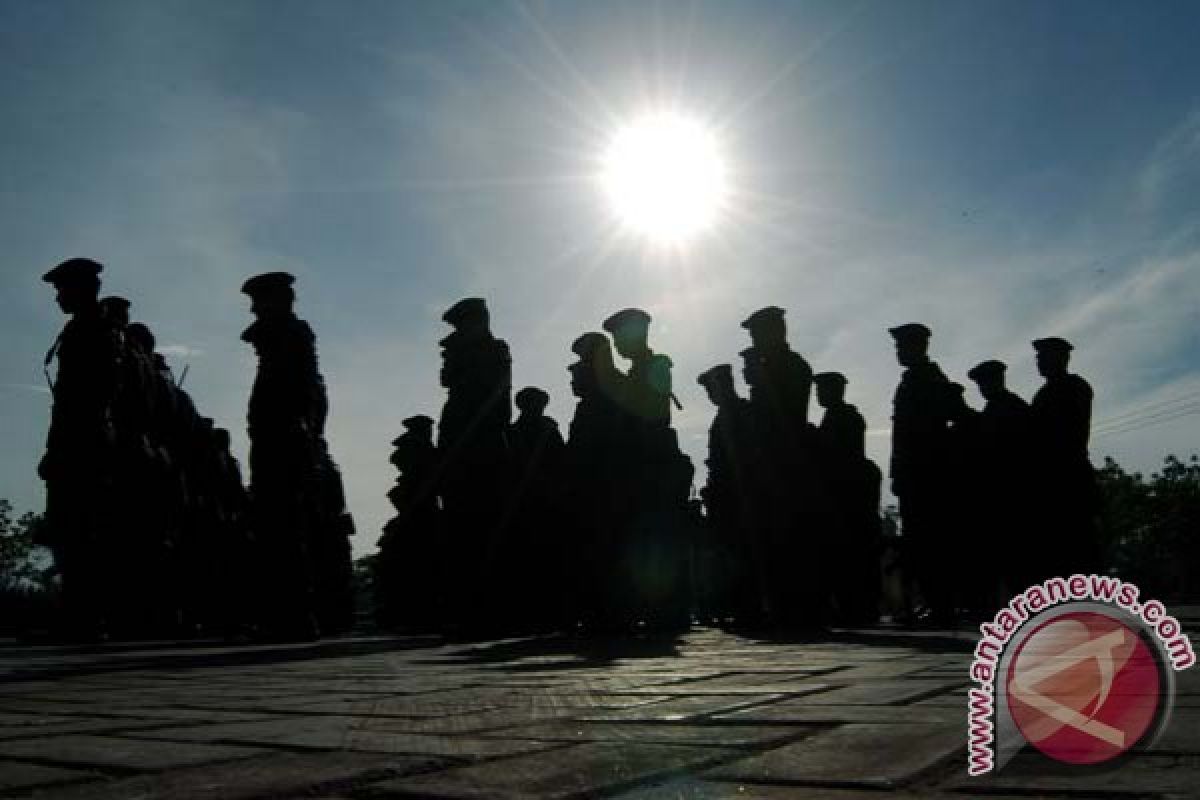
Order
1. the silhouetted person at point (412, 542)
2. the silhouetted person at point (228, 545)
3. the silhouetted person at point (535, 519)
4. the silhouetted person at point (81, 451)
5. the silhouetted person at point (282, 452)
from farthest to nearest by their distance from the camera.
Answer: the silhouetted person at point (412, 542), the silhouetted person at point (228, 545), the silhouetted person at point (535, 519), the silhouetted person at point (282, 452), the silhouetted person at point (81, 451)

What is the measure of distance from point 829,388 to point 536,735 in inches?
475

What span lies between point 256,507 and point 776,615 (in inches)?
236

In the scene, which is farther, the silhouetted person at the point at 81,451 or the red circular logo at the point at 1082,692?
the silhouetted person at the point at 81,451

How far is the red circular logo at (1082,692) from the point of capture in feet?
8.66

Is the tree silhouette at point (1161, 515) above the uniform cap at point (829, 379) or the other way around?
above

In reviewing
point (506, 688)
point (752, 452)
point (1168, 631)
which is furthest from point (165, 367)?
point (1168, 631)

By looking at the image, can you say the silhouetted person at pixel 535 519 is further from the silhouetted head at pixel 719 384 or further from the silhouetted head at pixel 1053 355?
the silhouetted head at pixel 1053 355

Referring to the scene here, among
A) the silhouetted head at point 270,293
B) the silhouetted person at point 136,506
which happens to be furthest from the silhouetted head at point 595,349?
the silhouetted person at point 136,506

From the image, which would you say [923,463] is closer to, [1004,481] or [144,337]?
[1004,481]

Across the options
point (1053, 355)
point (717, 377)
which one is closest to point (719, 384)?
point (717, 377)

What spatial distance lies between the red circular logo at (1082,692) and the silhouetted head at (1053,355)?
23.8 ft

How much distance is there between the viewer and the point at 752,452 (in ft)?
43.2

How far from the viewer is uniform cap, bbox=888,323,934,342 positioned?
12.3 m

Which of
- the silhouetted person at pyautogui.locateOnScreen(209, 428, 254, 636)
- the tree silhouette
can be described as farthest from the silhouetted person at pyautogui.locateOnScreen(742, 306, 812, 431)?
the tree silhouette
